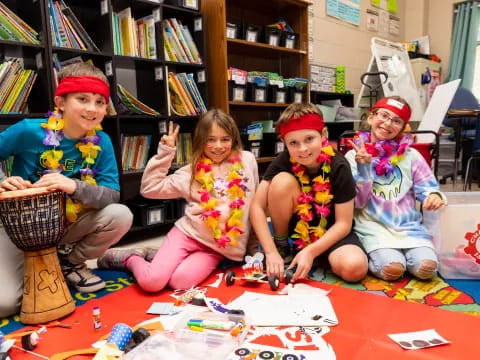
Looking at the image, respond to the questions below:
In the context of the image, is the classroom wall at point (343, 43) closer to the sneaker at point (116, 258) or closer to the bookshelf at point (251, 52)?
the bookshelf at point (251, 52)

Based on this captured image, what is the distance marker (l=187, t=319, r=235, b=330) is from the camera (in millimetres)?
1268

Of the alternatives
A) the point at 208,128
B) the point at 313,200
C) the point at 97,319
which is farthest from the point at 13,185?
the point at 313,200

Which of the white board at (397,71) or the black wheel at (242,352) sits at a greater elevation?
the white board at (397,71)

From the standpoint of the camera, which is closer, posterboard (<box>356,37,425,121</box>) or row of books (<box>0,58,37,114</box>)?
row of books (<box>0,58,37,114</box>)

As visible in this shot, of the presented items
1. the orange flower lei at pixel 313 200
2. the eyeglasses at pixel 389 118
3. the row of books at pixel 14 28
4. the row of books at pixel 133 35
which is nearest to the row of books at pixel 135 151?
the row of books at pixel 133 35

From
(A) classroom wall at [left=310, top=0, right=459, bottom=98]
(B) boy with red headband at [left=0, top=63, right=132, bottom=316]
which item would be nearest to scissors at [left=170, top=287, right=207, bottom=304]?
(B) boy with red headband at [left=0, top=63, right=132, bottom=316]

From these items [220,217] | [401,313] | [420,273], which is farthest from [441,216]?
[220,217]

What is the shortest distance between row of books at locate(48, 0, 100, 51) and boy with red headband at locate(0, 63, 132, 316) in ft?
2.31

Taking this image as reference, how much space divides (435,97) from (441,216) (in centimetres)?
236

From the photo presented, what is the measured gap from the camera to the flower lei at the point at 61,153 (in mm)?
1741

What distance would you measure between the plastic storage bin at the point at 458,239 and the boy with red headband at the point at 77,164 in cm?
147

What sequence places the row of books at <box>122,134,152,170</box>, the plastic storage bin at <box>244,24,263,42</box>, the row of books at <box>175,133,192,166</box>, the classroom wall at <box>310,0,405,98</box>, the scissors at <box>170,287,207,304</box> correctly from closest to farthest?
the scissors at <box>170,287,207,304</box> < the row of books at <box>122,134,152,170</box> < the row of books at <box>175,133,192,166</box> < the plastic storage bin at <box>244,24,263,42</box> < the classroom wall at <box>310,0,405,98</box>

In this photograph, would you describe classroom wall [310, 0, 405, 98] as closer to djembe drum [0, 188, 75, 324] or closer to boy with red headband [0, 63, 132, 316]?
boy with red headband [0, 63, 132, 316]

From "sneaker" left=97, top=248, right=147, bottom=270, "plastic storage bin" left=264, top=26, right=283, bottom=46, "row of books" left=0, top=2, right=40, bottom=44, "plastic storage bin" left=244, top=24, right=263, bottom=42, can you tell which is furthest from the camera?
"plastic storage bin" left=264, top=26, right=283, bottom=46
